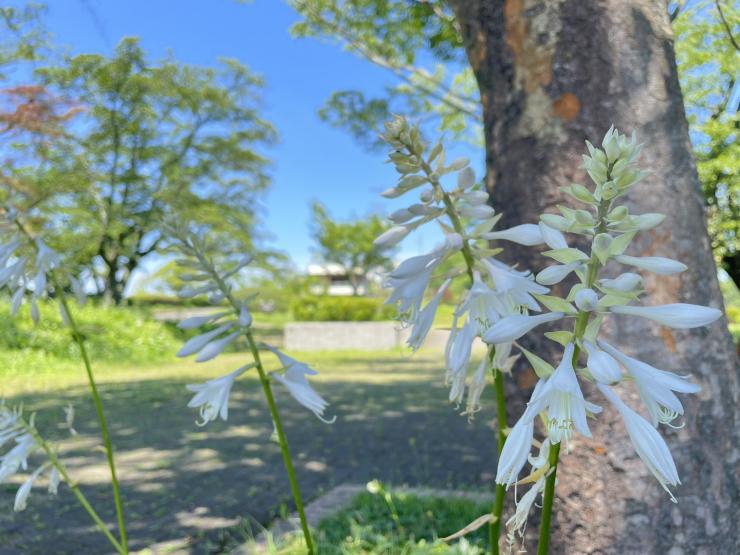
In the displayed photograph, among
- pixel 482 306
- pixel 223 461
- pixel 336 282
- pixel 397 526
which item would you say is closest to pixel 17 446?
pixel 482 306

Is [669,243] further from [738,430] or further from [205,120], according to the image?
[205,120]

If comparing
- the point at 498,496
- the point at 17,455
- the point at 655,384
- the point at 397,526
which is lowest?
the point at 397,526

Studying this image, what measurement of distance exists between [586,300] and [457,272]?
1.03 feet

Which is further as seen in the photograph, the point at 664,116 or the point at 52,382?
the point at 52,382

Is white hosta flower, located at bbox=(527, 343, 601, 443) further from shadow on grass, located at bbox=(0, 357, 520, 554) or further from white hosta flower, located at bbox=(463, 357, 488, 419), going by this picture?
shadow on grass, located at bbox=(0, 357, 520, 554)

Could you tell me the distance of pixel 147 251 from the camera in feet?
80.6

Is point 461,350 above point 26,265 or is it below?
below

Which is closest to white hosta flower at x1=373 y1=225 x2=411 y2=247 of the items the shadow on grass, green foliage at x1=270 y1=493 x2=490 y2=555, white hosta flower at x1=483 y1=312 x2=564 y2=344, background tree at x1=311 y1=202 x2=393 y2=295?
white hosta flower at x1=483 y1=312 x2=564 y2=344

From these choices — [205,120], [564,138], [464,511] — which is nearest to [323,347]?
[205,120]

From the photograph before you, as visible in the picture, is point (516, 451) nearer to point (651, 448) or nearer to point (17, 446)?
point (651, 448)

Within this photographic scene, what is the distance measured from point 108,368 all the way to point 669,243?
13.7 meters

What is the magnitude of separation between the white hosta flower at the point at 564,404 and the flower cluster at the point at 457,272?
170 millimetres

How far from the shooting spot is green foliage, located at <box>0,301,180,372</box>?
13.6 meters

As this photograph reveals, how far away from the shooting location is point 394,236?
1.08 meters
